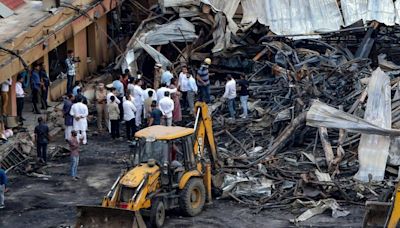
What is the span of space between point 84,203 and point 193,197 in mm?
2718

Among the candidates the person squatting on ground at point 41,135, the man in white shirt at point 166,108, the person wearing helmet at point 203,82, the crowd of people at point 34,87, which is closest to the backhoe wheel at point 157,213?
the person squatting on ground at point 41,135

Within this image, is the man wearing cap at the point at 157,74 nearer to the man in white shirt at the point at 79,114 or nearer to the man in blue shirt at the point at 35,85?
the man in blue shirt at the point at 35,85

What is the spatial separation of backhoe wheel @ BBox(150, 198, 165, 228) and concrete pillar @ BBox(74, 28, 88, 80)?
13.5 m

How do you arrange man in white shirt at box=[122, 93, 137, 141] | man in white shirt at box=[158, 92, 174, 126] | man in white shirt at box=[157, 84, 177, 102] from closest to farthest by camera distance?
man in white shirt at box=[158, 92, 174, 126]
man in white shirt at box=[122, 93, 137, 141]
man in white shirt at box=[157, 84, 177, 102]

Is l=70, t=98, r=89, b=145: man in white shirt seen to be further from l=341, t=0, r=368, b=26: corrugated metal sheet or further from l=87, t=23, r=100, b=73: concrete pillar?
l=341, t=0, r=368, b=26: corrugated metal sheet

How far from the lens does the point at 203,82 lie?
30375 mm

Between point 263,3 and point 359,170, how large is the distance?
11.6 meters

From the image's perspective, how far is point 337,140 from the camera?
25.2m

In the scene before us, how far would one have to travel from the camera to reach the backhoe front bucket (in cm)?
1977

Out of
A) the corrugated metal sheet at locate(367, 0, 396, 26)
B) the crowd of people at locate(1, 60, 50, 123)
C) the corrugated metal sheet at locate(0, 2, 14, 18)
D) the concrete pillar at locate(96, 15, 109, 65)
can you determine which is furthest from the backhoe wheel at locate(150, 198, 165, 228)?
the concrete pillar at locate(96, 15, 109, 65)

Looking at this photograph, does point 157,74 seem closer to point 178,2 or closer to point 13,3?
point 178,2

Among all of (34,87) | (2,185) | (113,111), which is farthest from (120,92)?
(2,185)

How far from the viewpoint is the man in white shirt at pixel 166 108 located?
27766 mm

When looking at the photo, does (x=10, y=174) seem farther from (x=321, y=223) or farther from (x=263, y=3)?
(x=263, y=3)
